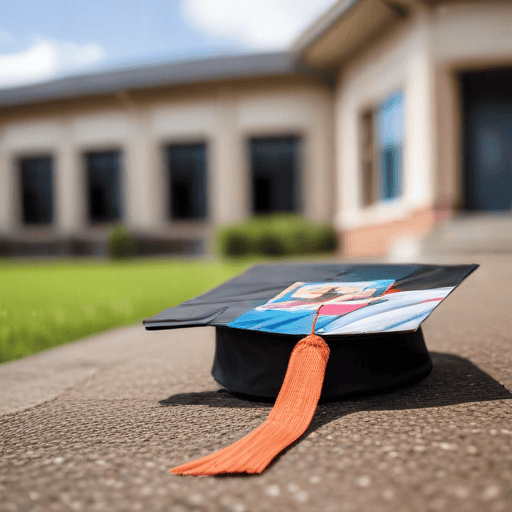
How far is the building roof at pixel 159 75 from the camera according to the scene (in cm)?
1393

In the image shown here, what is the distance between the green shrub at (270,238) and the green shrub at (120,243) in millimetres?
3954

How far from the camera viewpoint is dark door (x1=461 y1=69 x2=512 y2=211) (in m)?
9.98

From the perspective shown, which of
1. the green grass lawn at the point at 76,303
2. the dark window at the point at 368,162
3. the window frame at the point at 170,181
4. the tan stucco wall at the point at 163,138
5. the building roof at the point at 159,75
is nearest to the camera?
the green grass lawn at the point at 76,303

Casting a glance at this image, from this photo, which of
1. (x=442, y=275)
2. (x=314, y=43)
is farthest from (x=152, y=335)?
(x=314, y=43)

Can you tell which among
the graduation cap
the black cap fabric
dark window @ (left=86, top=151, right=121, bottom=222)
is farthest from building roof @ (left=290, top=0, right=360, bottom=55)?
the graduation cap

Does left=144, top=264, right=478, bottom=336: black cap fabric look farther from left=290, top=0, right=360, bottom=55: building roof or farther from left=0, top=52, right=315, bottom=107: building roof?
left=0, top=52, right=315, bottom=107: building roof

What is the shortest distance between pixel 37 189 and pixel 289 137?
903 cm

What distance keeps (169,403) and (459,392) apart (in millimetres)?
1263

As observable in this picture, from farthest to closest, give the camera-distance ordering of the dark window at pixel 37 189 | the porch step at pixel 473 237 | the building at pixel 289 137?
the dark window at pixel 37 189 < the building at pixel 289 137 < the porch step at pixel 473 237

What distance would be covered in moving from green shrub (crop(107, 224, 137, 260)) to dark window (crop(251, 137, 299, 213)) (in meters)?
3.91

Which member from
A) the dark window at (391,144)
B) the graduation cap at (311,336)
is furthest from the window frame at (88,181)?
the graduation cap at (311,336)

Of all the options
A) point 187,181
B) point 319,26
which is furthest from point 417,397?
point 187,181

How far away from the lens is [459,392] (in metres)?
2.11

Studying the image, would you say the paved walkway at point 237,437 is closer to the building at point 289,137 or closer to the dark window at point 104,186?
the building at point 289,137
